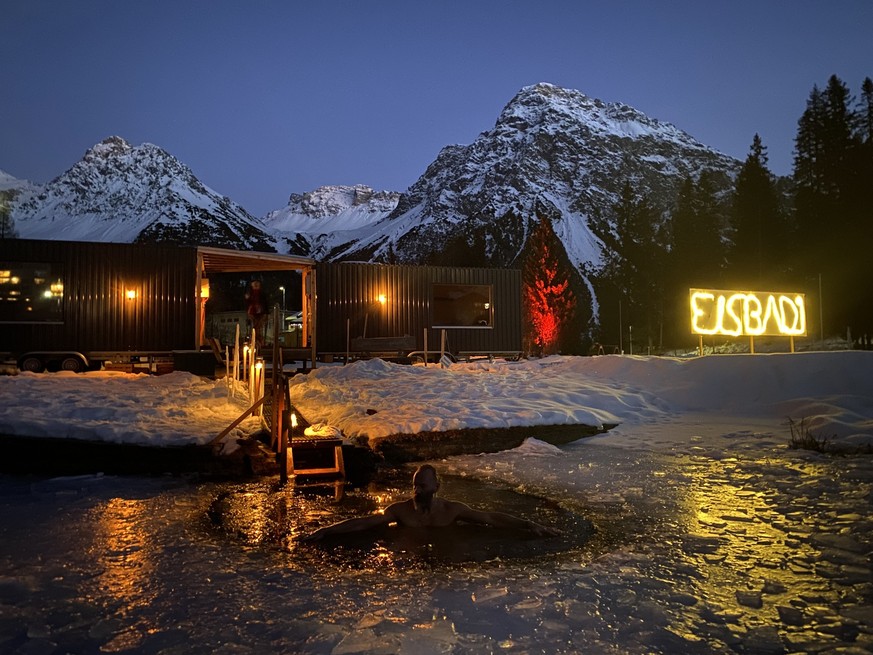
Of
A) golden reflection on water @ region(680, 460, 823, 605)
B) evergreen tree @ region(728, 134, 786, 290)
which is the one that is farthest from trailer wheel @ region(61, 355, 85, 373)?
evergreen tree @ region(728, 134, 786, 290)

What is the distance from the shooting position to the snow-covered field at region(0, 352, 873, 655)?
2.92 metres

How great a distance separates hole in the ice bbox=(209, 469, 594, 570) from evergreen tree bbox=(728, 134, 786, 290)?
154 feet

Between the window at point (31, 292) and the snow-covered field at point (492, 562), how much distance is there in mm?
7988

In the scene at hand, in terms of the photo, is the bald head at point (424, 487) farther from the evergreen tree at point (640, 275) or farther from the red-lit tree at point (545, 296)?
the evergreen tree at point (640, 275)

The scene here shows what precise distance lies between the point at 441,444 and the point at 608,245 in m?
130

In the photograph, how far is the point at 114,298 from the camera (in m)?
17.0

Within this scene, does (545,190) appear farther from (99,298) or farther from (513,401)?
(513,401)

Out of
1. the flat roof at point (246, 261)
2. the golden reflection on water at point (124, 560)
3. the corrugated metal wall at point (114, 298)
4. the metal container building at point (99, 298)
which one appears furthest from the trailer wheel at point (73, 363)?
the golden reflection on water at point (124, 560)

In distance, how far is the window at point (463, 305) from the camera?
22.0m

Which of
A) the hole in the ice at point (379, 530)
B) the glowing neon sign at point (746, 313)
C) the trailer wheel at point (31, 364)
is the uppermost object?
the glowing neon sign at point (746, 313)

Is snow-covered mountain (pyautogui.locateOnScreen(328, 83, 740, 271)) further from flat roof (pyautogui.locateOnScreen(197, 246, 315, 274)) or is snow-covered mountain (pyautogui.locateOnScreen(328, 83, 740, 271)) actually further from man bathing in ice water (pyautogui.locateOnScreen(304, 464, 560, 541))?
man bathing in ice water (pyautogui.locateOnScreen(304, 464, 560, 541))

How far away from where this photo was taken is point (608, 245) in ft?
433

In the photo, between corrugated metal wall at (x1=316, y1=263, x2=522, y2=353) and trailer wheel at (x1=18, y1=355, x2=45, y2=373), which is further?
corrugated metal wall at (x1=316, y1=263, x2=522, y2=353)

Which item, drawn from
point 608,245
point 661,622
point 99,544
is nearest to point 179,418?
point 99,544
